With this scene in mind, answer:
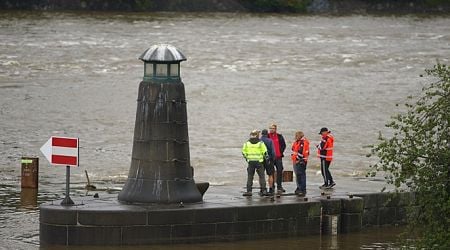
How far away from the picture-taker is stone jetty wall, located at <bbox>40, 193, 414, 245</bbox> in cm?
2323

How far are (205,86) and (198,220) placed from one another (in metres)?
35.3

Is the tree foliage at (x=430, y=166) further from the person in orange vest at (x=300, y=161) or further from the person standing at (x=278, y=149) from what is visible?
the person standing at (x=278, y=149)

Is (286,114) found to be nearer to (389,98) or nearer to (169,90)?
(389,98)

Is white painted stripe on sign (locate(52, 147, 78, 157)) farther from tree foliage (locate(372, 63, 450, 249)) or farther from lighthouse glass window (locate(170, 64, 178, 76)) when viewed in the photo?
tree foliage (locate(372, 63, 450, 249))

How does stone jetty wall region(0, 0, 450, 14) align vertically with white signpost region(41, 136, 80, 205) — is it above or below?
above

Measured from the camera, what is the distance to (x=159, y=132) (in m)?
24.4

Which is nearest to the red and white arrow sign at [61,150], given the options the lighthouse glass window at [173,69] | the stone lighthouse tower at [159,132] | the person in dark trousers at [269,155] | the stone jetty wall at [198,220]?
the stone jetty wall at [198,220]

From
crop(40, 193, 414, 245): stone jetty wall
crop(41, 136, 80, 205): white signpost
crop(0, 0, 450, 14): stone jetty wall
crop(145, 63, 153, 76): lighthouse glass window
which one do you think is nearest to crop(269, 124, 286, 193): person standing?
crop(40, 193, 414, 245): stone jetty wall

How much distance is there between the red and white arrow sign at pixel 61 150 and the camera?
2383 cm

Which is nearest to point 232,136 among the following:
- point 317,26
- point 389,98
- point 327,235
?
point 389,98

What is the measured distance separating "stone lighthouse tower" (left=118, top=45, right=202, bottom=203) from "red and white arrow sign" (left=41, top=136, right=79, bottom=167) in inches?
49.6

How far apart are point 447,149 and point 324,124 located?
29.5 meters

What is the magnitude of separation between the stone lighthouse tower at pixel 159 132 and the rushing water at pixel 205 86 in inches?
61.0

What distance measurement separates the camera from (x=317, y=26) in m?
95.2
